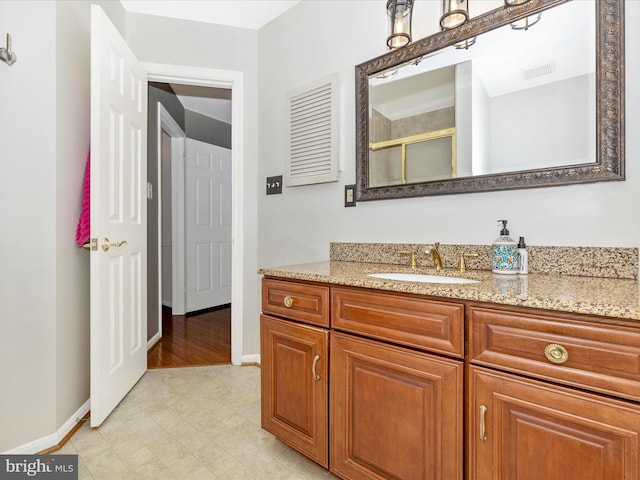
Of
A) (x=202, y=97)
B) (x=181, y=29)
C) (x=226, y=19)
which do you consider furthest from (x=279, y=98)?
(x=202, y=97)

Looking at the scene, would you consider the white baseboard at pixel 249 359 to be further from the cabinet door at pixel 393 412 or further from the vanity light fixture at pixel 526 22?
the vanity light fixture at pixel 526 22

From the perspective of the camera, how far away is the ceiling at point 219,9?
90.5 inches

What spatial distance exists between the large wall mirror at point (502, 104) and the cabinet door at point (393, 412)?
82cm

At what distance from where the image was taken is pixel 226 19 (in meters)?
2.47

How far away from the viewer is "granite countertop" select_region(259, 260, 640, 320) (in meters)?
0.77

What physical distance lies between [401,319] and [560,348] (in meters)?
0.42

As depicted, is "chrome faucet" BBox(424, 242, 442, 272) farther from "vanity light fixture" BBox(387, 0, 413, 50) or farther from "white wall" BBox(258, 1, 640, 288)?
"vanity light fixture" BBox(387, 0, 413, 50)

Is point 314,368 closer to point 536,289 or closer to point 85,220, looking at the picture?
point 536,289

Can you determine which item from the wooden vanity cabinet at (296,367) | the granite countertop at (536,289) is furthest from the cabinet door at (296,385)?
the granite countertop at (536,289)

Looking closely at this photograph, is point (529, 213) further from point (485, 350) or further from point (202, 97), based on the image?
point (202, 97)

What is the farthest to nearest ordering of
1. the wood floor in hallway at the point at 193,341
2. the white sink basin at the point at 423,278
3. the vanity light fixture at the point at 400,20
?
the wood floor in hallway at the point at 193,341, the vanity light fixture at the point at 400,20, the white sink basin at the point at 423,278

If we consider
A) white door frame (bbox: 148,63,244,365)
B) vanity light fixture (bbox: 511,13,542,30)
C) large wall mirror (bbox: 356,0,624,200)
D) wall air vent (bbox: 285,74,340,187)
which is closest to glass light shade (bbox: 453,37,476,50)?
large wall mirror (bbox: 356,0,624,200)

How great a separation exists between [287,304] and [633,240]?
1261mm

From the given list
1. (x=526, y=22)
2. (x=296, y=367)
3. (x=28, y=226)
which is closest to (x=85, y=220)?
(x=28, y=226)
